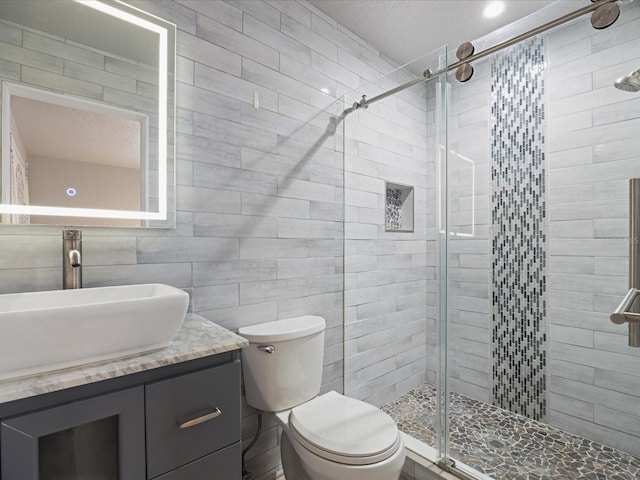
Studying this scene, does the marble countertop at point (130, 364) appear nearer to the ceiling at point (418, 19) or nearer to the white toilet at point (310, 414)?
the white toilet at point (310, 414)

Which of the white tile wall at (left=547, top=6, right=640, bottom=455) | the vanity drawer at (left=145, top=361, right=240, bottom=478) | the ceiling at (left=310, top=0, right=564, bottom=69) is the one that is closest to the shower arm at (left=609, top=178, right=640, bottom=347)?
the white tile wall at (left=547, top=6, right=640, bottom=455)

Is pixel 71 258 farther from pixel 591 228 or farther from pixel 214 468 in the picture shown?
pixel 591 228

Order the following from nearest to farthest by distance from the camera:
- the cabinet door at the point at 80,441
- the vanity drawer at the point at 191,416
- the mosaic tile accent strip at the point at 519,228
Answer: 1. the cabinet door at the point at 80,441
2. the vanity drawer at the point at 191,416
3. the mosaic tile accent strip at the point at 519,228

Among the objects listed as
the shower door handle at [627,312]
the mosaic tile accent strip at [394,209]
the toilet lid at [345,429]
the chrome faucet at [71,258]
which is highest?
the mosaic tile accent strip at [394,209]

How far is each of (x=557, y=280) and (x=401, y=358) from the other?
1117 mm

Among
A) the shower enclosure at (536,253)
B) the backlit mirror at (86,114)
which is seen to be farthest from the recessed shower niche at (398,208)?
the backlit mirror at (86,114)

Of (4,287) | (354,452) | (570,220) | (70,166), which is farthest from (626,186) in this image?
(4,287)

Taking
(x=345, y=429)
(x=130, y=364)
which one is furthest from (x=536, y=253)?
(x=130, y=364)

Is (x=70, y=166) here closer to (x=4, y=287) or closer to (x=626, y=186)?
(x=4, y=287)

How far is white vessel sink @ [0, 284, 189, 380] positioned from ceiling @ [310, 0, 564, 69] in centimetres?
193

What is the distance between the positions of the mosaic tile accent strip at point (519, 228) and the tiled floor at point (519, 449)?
11 centimetres

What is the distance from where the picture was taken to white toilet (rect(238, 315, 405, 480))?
1.28 m

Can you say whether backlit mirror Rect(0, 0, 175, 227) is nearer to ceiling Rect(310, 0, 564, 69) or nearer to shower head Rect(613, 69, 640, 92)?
ceiling Rect(310, 0, 564, 69)

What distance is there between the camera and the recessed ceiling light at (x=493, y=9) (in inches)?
76.4
